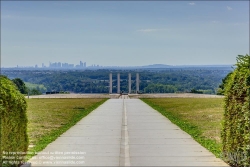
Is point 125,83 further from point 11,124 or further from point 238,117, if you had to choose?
point 11,124

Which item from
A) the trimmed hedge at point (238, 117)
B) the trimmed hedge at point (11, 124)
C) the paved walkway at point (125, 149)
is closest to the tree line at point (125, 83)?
the paved walkway at point (125, 149)

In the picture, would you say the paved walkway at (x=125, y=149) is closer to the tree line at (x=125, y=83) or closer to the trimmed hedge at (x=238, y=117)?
the trimmed hedge at (x=238, y=117)

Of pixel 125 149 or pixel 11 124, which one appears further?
pixel 125 149

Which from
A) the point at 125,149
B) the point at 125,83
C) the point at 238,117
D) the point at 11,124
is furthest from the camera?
the point at 125,83

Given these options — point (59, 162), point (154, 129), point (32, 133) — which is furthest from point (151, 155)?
point (32, 133)

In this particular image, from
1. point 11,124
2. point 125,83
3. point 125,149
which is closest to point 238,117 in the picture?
point 125,149

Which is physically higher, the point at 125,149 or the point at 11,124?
the point at 11,124

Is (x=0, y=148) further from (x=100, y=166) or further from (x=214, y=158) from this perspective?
(x=214, y=158)
